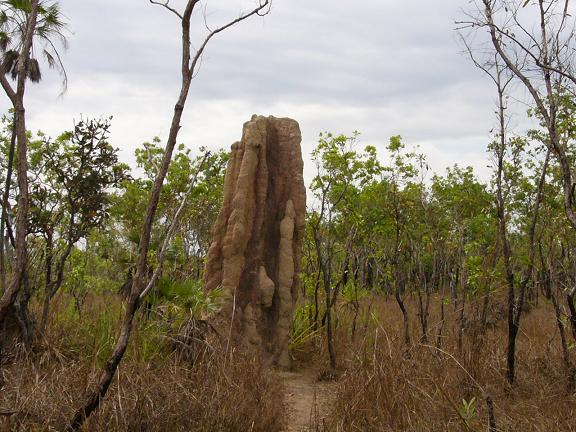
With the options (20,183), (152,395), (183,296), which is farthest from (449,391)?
(20,183)

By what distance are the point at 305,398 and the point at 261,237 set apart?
254cm

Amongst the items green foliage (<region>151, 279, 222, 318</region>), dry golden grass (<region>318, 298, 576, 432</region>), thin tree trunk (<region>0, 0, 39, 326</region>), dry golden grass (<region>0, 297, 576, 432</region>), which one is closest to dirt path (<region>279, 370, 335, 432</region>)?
dry golden grass (<region>0, 297, 576, 432</region>)

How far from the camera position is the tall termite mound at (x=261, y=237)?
900 cm

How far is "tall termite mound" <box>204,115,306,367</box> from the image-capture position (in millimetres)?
9000

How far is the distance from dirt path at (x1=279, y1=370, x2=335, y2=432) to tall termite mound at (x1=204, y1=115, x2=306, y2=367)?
17.2 inches

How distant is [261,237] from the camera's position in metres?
9.42

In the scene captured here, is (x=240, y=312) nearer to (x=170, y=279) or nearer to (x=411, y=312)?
(x=170, y=279)

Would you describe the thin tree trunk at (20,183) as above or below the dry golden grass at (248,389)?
above

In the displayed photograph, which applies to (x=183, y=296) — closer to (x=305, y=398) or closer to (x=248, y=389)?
(x=305, y=398)

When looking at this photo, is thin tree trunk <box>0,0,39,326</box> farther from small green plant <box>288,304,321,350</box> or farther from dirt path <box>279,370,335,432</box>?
small green plant <box>288,304,321,350</box>

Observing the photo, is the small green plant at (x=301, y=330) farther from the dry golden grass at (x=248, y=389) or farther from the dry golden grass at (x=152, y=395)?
the dry golden grass at (x=152, y=395)

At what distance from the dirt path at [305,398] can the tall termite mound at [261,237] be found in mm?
436

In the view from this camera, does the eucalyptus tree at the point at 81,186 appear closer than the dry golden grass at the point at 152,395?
No

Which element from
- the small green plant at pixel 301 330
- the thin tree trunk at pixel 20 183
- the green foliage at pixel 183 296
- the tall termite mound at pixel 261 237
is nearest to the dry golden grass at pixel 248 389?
the green foliage at pixel 183 296
